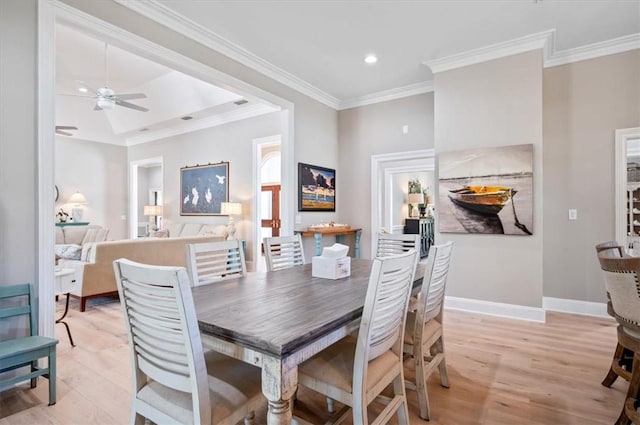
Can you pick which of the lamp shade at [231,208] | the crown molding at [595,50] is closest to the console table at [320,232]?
the lamp shade at [231,208]

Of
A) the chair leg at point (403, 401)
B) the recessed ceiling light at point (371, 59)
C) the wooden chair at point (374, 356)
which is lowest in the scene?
the chair leg at point (403, 401)

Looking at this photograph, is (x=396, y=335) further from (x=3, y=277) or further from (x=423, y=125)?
(x=423, y=125)

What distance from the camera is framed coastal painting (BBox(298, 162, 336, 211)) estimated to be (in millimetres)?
4824

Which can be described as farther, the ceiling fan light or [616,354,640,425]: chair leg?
the ceiling fan light

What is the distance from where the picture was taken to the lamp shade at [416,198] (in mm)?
6877

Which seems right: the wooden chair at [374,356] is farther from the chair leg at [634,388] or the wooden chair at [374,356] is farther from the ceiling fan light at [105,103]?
the ceiling fan light at [105,103]

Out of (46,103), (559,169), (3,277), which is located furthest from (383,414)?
(559,169)

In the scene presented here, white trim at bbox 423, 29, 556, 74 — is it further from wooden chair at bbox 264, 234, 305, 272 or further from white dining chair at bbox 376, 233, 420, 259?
wooden chair at bbox 264, 234, 305, 272

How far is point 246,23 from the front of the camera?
3244mm

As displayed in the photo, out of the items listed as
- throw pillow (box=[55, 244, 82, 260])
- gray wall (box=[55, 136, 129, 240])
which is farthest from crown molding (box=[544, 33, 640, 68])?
gray wall (box=[55, 136, 129, 240])

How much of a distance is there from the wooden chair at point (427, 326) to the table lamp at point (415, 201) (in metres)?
4.87

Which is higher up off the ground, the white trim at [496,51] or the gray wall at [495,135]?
the white trim at [496,51]

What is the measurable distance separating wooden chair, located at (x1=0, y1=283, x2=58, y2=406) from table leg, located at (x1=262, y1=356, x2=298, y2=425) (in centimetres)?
183

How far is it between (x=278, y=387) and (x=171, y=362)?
16.4 inches
